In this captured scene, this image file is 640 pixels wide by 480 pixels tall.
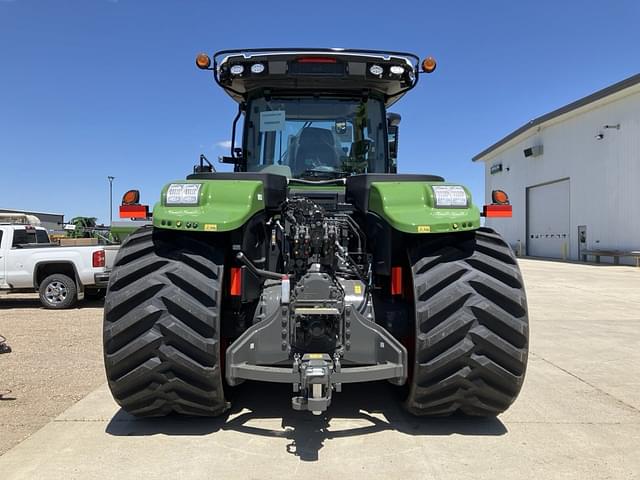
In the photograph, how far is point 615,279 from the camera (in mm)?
17812

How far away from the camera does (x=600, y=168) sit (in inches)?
1056

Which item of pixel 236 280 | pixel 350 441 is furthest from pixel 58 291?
pixel 350 441

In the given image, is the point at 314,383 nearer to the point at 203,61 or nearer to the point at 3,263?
the point at 203,61

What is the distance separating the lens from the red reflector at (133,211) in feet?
14.1

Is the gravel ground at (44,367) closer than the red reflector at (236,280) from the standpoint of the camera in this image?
No

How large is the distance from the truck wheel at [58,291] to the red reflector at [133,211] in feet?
24.1

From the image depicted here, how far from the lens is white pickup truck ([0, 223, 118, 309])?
426 inches

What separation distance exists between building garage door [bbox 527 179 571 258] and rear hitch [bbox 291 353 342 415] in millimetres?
30355

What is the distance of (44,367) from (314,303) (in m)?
3.92

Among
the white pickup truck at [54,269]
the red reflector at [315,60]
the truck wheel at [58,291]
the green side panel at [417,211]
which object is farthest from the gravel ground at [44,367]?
the red reflector at [315,60]

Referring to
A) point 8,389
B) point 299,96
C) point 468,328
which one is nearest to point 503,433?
point 468,328

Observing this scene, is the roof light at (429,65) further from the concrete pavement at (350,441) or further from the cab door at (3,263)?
the cab door at (3,263)

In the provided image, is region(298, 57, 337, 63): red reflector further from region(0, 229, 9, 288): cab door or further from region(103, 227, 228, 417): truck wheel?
region(0, 229, 9, 288): cab door

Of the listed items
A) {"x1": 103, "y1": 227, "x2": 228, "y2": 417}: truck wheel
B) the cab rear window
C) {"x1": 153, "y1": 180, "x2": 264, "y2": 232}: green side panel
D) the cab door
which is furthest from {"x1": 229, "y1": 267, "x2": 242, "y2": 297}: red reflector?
the cab rear window
